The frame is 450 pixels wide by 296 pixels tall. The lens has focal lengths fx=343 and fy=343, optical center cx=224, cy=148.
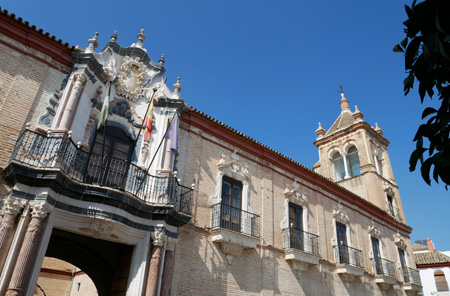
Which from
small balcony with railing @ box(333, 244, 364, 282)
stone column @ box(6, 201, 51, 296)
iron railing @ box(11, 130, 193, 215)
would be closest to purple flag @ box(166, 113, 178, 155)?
iron railing @ box(11, 130, 193, 215)

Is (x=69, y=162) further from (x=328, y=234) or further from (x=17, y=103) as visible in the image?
(x=328, y=234)

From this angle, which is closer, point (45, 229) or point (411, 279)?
point (45, 229)

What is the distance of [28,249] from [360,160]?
62.0 ft

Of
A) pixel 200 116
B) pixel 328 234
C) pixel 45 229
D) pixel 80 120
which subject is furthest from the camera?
pixel 328 234

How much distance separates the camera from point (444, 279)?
2481cm

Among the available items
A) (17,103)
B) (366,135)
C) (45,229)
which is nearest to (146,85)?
(17,103)

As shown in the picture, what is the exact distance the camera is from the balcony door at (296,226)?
12023 mm

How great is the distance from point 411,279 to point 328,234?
708 cm

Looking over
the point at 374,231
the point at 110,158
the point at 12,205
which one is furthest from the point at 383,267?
the point at 12,205

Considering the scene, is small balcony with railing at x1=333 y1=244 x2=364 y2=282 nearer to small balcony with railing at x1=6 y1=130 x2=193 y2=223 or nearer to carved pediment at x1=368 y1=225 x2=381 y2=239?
carved pediment at x1=368 y1=225 x2=381 y2=239

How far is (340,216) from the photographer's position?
1491 cm

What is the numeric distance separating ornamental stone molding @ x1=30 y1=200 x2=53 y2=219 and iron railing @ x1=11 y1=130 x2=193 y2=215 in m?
0.74

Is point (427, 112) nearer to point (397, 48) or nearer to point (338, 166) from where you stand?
point (397, 48)

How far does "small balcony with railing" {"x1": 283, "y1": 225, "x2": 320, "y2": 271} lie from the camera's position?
11406 mm
